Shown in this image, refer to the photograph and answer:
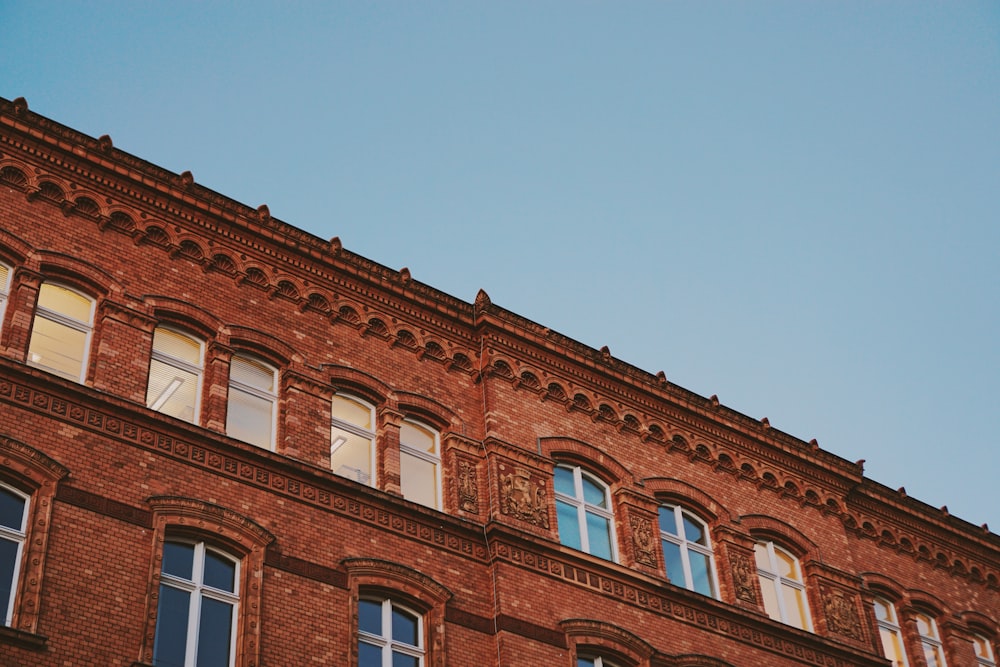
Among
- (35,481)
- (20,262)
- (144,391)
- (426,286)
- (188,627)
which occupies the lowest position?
(188,627)

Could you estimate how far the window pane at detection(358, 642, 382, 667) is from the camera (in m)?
19.9

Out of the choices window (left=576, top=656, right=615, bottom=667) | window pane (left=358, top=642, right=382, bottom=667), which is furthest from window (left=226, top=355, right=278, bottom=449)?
window (left=576, top=656, right=615, bottom=667)

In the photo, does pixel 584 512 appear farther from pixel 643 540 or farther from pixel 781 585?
pixel 781 585

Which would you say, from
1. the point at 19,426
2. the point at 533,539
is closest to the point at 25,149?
the point at 19,426

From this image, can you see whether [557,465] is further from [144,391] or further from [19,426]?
[19,426]

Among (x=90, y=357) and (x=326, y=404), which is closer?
(x=90, y=357)

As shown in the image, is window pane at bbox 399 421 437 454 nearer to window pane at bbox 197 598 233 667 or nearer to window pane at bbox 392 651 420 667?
window pane at bbox 392 651 420 667

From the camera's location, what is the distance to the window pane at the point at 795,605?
1029 inches

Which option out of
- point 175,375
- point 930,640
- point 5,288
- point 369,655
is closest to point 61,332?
point 5,288

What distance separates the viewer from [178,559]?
1902cm

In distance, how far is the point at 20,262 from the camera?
2058 cm

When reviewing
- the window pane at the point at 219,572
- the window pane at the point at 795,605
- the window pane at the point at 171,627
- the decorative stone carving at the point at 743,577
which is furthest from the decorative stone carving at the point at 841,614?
the window pane at the point at 171,627

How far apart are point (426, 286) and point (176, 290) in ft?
16.2

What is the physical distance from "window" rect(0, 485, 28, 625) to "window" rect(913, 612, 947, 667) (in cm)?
1879
